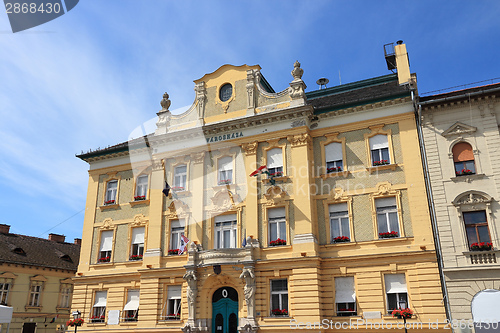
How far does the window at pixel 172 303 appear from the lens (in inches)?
990

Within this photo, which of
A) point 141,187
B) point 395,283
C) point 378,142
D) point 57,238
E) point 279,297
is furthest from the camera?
point 57,238

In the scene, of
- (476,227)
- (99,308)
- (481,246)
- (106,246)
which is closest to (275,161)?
(476,227)

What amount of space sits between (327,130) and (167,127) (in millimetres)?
10883

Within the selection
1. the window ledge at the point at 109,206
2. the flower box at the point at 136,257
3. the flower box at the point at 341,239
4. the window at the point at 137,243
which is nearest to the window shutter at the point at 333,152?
the flower box at the point at 341,239

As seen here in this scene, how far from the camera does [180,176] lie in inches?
1103

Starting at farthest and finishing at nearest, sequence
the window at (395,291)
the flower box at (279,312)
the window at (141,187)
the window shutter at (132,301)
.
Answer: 1. the window at (141,187)
2. the window shutter at (132,301)
3. the flower box at (279,312)
4. the window at (395,291)

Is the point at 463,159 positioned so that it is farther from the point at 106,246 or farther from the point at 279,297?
the point at 106,246

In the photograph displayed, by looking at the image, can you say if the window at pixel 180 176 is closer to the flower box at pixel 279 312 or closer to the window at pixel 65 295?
the flower box at pixel 279 312

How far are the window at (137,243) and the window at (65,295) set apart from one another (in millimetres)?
14316

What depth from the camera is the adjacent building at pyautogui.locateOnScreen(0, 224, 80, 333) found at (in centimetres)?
3412

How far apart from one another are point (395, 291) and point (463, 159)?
7440mm

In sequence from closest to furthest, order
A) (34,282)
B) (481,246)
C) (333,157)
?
(481,246), (333,157), (34,282)

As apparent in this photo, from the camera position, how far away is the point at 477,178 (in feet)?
68.7

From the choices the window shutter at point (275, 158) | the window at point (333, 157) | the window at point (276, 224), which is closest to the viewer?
the window at point (276, 224)
